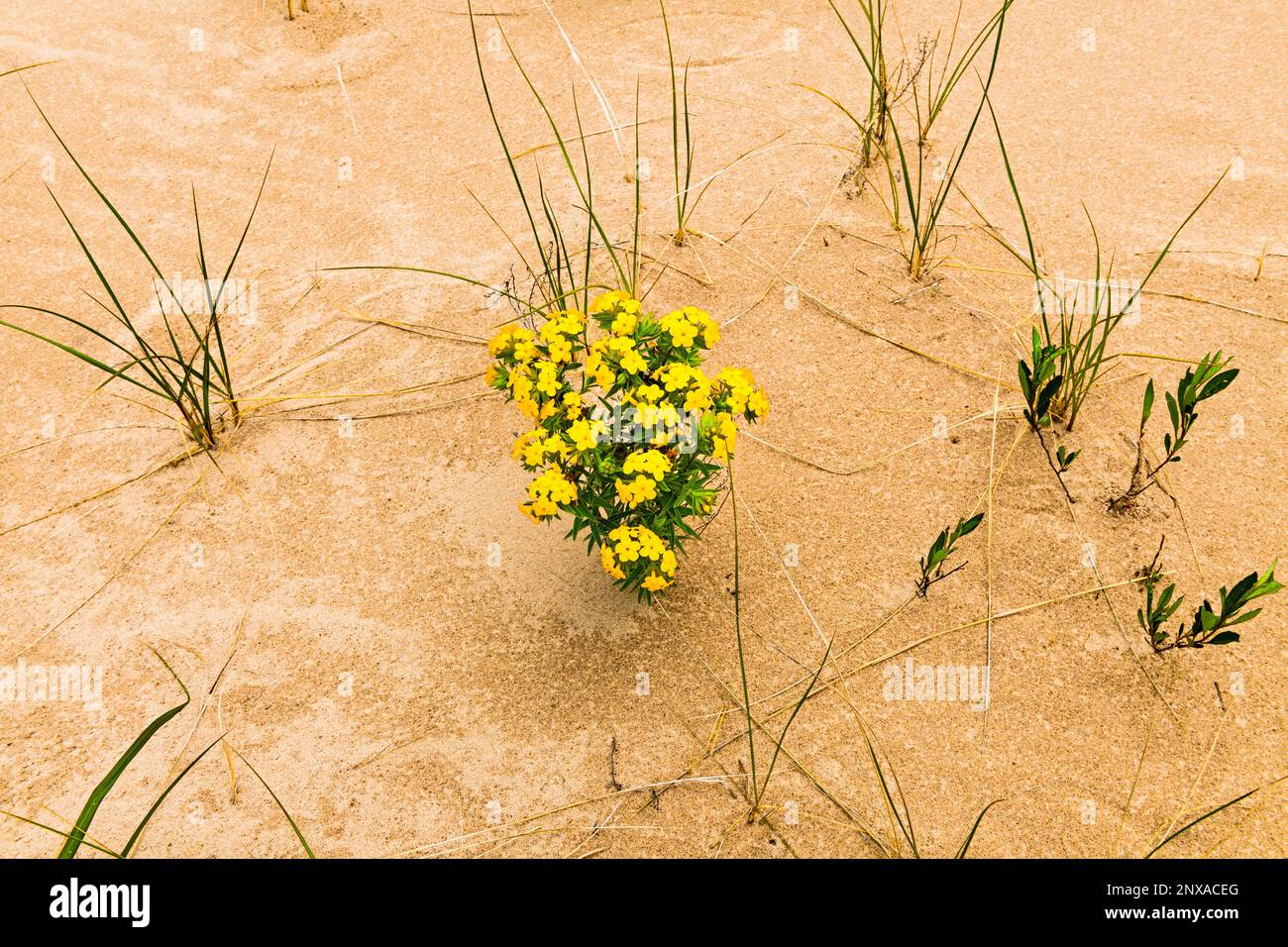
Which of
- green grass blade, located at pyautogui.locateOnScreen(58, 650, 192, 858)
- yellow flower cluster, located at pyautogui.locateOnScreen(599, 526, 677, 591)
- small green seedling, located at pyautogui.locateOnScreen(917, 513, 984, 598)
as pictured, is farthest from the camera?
small green seedling, located at pyautogui.locateOnScreen(917, 513, 984, 598)

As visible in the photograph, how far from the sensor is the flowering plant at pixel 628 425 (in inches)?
72.5

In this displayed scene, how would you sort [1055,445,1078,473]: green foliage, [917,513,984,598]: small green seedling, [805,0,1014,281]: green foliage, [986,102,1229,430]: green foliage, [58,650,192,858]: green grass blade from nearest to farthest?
[58,650,192,858]: green grass blade
[917,513,984,598]: small green seedling
[1055,445,1078,473]: green foliage
[986,102,1229,430]: green foliage
[805,0,1014,281]: green foliage

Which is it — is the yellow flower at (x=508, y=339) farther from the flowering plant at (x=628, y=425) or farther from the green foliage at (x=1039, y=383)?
the green foliage at (x=1039, y=383)

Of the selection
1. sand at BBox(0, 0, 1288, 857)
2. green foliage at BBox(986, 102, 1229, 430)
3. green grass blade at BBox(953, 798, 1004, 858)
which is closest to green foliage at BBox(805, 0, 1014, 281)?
sand at BBox(0, 0, 1288, 857)

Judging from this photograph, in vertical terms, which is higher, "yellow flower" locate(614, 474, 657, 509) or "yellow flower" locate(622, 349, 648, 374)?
"yellow flower" locate(622, 349, 648, 374)

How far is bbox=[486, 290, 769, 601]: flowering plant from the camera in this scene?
184 centimetres

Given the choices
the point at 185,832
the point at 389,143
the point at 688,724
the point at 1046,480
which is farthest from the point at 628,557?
the point at 389,143

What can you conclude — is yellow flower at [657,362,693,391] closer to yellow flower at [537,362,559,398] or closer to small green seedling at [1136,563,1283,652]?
yellow flower at [537,362,559,398]

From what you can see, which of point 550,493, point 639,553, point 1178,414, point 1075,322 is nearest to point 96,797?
point 550,493

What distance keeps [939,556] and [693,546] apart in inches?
23.3

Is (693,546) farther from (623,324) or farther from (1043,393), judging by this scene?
(1043,393)

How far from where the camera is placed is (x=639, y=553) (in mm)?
1856

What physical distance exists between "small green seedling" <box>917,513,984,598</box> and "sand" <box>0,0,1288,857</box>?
0.04 m
